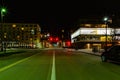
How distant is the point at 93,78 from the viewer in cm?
1260

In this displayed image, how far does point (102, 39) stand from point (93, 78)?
3666 inches

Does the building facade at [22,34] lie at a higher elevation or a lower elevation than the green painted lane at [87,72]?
higher

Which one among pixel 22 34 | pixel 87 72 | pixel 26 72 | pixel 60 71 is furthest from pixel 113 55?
pixel 22 34

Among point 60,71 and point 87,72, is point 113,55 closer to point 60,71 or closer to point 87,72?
point 87,72

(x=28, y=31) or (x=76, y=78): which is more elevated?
(x=28, y=31)

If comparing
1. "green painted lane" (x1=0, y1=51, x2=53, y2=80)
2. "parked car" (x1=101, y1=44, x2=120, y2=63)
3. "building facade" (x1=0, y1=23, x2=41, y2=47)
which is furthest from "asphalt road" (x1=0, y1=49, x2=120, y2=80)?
"building facade" (x1=0, y1=23, x2=41, y2=47)

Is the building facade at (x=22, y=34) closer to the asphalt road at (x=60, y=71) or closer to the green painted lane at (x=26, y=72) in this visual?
the asphalt road at (x=60, y=71)

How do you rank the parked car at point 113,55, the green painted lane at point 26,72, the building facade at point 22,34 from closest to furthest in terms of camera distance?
the green painted lane at point 26,72, the parked car at point 113,55, the building facade at point 22,34

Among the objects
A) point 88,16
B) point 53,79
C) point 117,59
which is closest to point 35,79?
point 53,79

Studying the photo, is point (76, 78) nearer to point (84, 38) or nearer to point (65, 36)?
point (84, 38)

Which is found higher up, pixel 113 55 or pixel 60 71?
pixel 113 55

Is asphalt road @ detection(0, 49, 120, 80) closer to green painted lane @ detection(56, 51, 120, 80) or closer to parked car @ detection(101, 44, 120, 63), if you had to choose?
green painted lane @ detection(56, 51, 120, 80)

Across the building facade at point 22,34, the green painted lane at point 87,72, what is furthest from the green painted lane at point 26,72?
the building facade at point 22,34

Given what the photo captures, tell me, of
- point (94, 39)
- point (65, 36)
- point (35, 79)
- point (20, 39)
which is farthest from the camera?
point (65, 36)
